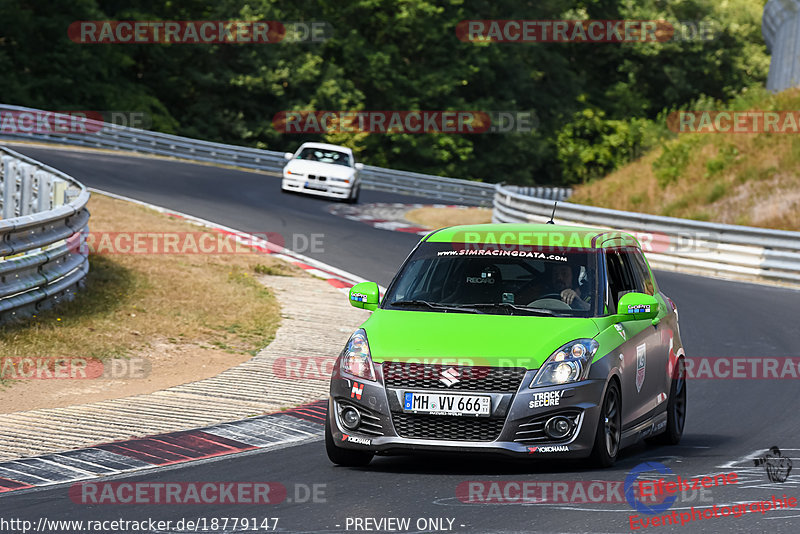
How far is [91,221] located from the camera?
21.9 metres

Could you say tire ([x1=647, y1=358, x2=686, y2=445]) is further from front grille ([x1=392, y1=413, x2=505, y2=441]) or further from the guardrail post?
the guardrail post

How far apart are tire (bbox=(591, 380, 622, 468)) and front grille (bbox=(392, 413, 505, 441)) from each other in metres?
0.68

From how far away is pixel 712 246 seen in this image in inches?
948

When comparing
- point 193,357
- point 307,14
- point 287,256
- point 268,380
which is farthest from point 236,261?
point 307,14

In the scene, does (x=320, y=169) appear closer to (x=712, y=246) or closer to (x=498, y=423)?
(x=712, y=246)

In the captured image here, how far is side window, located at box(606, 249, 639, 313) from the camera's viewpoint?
8883 mm

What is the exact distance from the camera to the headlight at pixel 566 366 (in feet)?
25.5

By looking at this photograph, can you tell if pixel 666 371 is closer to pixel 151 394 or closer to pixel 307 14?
pixel 151 394

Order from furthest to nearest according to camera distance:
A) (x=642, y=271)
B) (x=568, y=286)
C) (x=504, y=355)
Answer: (x=642, y=271), (x=568, y=286), (x=504, y=355)
